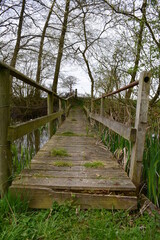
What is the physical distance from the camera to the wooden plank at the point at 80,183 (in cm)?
160

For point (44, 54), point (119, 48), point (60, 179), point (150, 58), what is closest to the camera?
point (60, 179)

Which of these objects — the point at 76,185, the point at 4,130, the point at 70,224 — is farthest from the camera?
the point at 76,185

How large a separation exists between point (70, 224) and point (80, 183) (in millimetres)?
429

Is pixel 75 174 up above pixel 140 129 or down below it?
below

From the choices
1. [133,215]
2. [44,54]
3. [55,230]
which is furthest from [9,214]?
[44,54]

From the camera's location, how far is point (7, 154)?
1.55 meters

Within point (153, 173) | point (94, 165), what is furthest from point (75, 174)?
point (153, 173)

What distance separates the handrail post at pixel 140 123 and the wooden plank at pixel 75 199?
0.97 feet

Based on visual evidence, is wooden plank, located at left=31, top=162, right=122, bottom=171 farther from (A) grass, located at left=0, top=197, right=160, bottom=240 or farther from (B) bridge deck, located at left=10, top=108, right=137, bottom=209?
(A) grass, located at left=0, top=197, right=160, bottom=240

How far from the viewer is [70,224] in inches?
51.0

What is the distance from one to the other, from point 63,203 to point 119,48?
443 cm

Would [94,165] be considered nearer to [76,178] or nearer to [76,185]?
[76,178]

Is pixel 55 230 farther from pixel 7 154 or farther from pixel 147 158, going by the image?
pixel 147 158

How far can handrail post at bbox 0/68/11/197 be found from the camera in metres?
1.51
